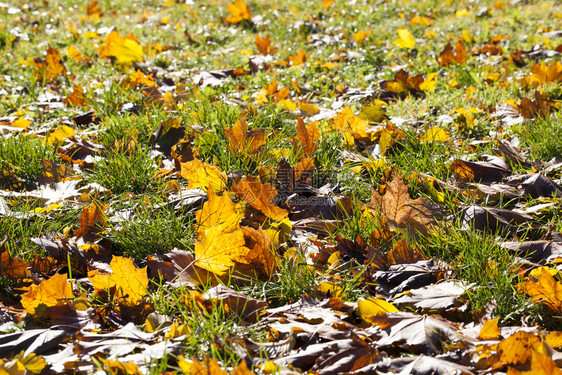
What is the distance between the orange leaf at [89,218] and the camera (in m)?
2.08

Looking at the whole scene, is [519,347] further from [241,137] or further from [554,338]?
[241,137]

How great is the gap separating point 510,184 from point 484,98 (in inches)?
50.0

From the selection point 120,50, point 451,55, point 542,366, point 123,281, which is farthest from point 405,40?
point 542,366

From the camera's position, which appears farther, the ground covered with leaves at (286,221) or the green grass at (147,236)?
the green grass at (147,236)

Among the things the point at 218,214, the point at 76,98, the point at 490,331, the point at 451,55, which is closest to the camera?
the point at 490,331

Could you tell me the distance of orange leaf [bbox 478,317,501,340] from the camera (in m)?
1.46

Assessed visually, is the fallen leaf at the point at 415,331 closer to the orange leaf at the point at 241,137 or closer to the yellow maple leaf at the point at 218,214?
the yellow maple leaf at the point at 218,214

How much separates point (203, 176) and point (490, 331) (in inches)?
54.9

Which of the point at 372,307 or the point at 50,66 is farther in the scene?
the point at 50,66

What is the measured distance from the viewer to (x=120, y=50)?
441cm

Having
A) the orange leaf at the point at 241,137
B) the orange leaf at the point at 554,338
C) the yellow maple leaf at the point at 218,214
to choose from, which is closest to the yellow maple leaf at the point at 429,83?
the orange leaf at the point at 241,137

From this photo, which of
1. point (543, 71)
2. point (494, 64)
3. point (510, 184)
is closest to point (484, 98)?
point (543, 71)

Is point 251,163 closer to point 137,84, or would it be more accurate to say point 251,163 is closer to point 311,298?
point 311,298

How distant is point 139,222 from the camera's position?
207cm
